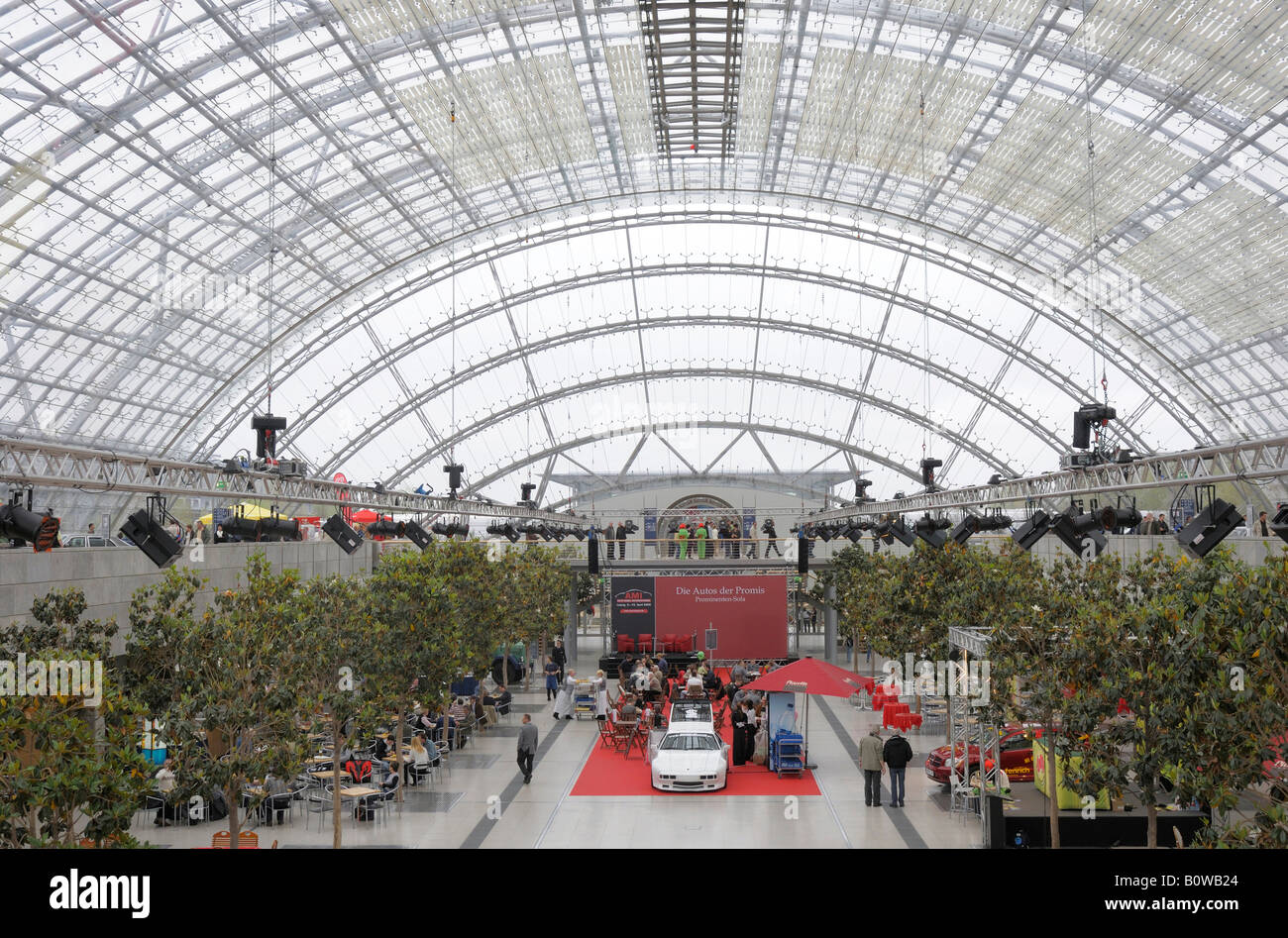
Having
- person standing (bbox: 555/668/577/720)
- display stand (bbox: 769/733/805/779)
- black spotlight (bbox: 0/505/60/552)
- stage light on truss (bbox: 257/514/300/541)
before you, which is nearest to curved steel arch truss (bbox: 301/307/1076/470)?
person standing (bbox: 555/668/577/720)

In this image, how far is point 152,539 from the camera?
14.5 m

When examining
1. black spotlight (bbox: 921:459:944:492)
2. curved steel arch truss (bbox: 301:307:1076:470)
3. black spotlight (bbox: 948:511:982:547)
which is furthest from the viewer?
curved steel arch truss (bbox: 301:307:1076:470)

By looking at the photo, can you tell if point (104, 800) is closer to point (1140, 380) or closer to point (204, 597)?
point (204, 597)

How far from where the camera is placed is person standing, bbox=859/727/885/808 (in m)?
17.2

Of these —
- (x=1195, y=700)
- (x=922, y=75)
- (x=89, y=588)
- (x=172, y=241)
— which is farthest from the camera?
(x=172, y=241)

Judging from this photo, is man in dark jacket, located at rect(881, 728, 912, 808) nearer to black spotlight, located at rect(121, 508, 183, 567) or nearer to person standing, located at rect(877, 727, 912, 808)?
person standing, located at rect(877, 727, 912, 808)

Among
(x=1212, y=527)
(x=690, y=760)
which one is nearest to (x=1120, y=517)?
(x=1212, y=527)

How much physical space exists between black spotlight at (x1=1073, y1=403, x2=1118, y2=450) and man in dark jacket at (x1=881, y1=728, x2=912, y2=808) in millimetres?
5999

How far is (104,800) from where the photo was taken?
770 centimetres

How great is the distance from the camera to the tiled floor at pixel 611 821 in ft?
49.8

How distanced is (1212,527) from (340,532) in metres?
17.2
